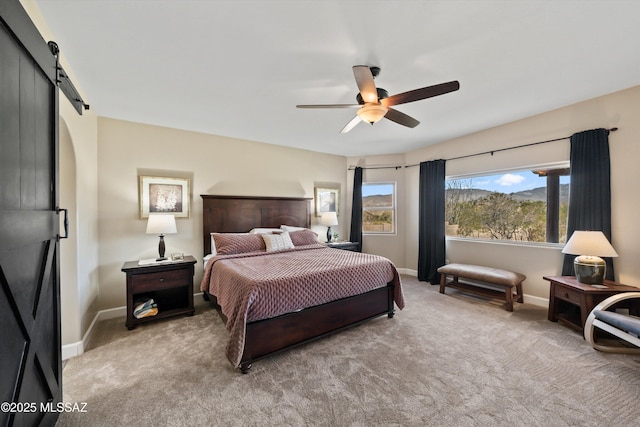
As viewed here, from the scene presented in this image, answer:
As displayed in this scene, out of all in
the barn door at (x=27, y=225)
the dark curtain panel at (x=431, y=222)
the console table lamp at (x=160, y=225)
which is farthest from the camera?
the dark curtain panel at (x=431, y=222)

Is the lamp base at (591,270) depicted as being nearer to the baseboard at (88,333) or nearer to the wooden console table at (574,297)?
the wooden console table at (574,297)

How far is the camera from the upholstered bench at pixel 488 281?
3.27 metres

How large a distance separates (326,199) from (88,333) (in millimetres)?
4023

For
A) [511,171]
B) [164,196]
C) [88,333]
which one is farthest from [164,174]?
[511,171]

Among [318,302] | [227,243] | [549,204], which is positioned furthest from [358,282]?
[549,204]

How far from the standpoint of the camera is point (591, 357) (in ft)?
7.34

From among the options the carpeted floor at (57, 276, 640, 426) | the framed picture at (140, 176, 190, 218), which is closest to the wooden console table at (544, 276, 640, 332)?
the carpeted floor at (57, 276, 640, 426)

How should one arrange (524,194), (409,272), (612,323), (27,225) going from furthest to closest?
(409,272) → (524,194) → (612,323) → (27,225)

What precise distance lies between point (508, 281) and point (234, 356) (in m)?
3.44

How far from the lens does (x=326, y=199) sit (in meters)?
5.24

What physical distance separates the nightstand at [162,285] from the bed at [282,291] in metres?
0.31

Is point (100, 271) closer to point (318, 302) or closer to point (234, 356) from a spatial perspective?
point (234, 356)

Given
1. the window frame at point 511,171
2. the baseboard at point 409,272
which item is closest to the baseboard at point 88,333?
the baseboard at point 409,272

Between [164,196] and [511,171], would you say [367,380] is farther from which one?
[511,171]
